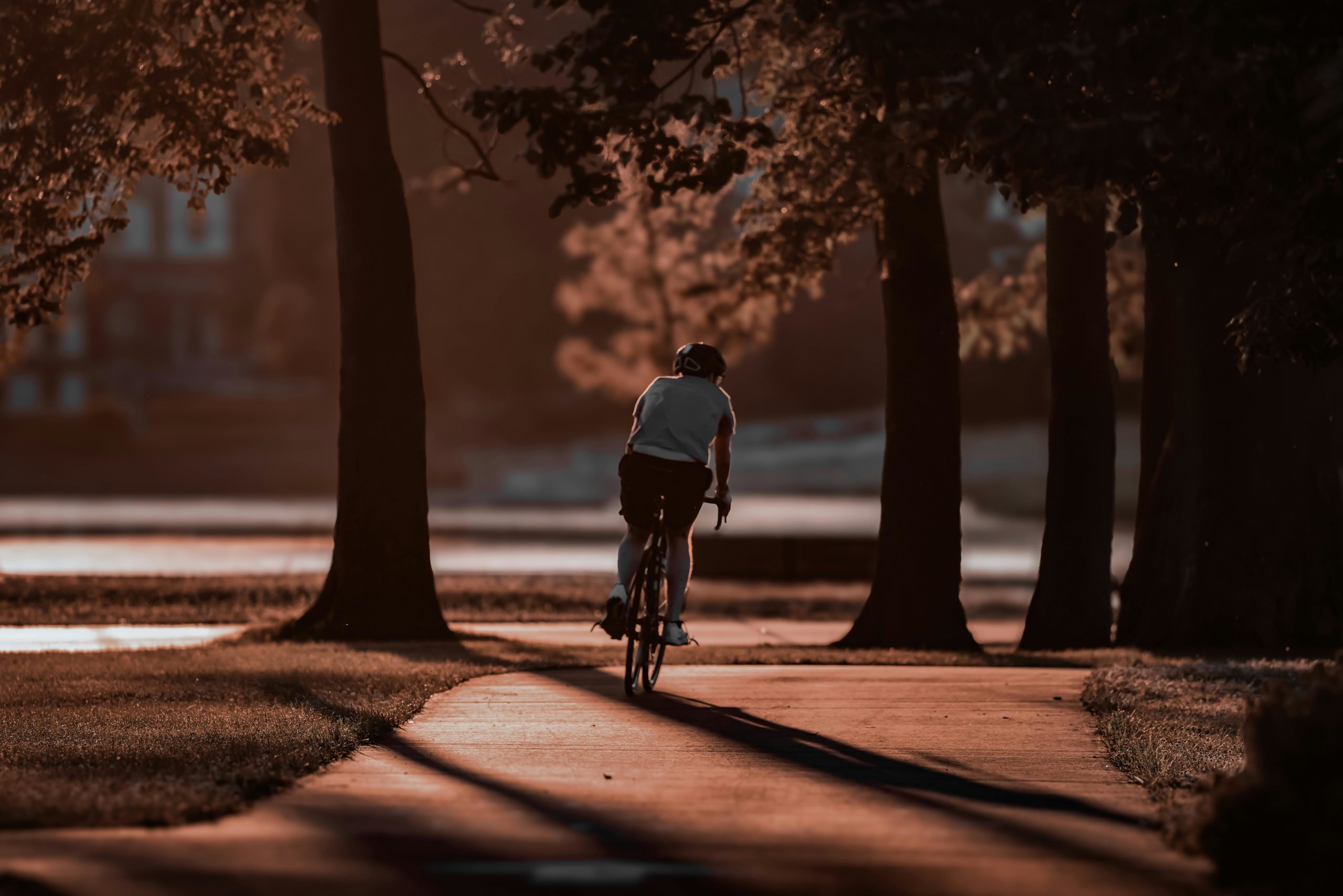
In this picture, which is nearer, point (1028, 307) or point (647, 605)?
point (647, 605)

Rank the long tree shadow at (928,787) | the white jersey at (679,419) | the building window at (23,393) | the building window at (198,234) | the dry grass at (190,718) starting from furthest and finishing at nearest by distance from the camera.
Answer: the building window at (198,234) < the building window at (23,393) < the white jersey at (679,419) < the dry grass at (190,718) < the long tree shadow at (928,787)

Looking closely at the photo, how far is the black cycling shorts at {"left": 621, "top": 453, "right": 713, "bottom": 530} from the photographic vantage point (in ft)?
34.4

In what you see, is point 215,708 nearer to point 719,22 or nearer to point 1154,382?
point 719,22

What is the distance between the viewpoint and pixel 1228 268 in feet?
52.6

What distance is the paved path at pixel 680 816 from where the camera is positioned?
5.70 m

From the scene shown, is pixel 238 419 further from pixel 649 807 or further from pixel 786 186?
pixel 649 807

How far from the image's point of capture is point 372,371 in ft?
56.6

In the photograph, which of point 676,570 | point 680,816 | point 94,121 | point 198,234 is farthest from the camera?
point 198,234

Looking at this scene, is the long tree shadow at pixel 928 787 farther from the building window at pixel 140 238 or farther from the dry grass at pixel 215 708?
the building window at pixel 140 238

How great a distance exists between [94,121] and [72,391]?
74.1 m

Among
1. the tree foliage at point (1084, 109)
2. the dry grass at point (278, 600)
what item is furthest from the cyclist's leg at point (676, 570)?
the dry grass at point (278, 600)

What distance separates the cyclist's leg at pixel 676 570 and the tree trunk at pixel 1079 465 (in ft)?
27.0

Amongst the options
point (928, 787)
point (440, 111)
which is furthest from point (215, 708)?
point (440, 111)

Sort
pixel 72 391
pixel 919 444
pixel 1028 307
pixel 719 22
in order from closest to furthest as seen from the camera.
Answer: pixel 719 22 → pixel 919 444 → pixel 1028 307 → pixel 72 391
